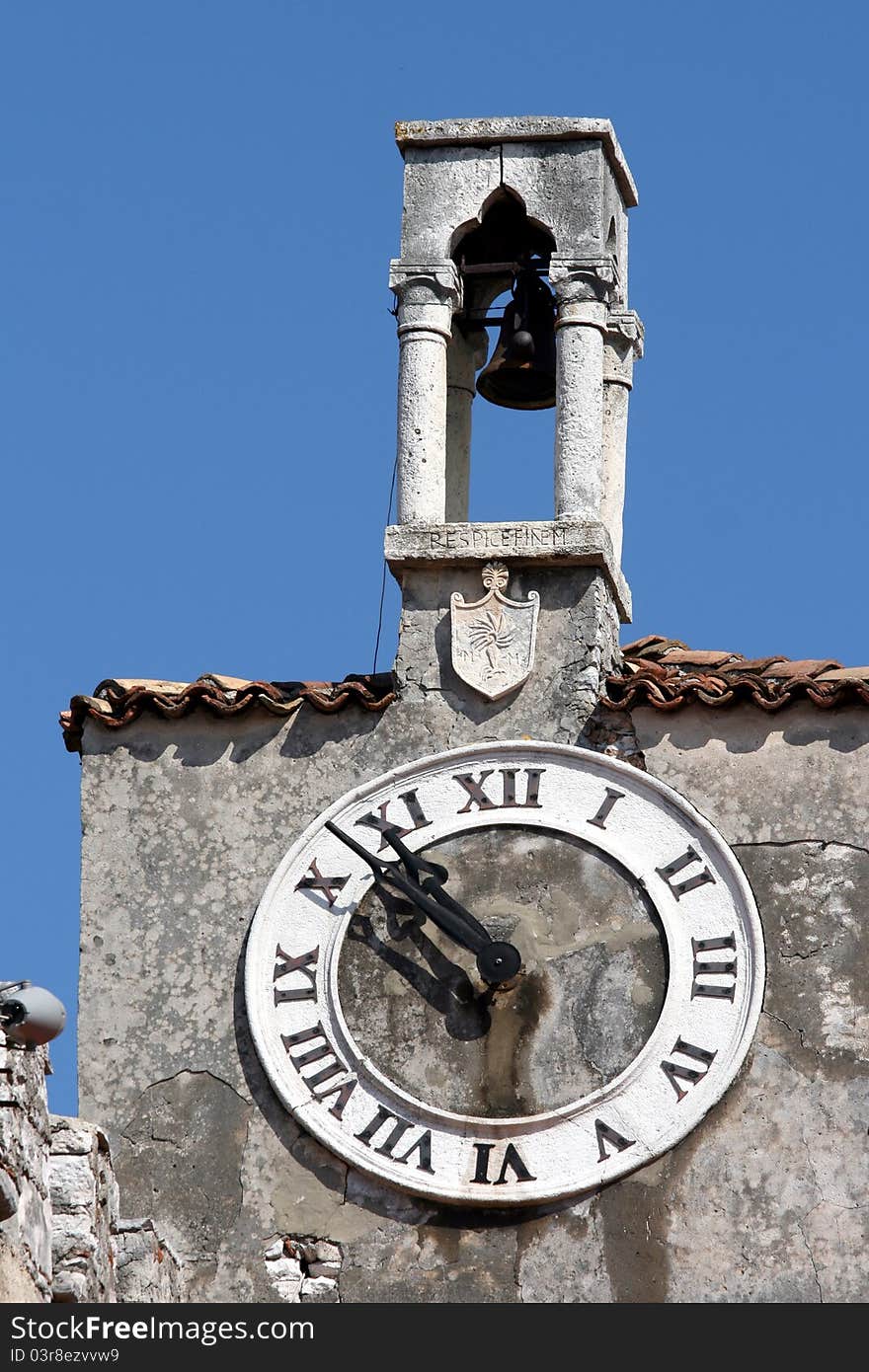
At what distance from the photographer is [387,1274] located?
19.8 m

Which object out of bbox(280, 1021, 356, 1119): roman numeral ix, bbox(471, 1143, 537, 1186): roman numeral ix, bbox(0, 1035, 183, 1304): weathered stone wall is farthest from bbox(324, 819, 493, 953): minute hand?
bbox(0, 1035, 183, 1304): weathered stone wall

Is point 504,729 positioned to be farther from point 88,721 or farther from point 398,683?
point 88,721

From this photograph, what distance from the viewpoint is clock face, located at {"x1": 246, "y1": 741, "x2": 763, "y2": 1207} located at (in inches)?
783

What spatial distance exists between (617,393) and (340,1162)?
466cm

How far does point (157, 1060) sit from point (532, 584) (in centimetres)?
302

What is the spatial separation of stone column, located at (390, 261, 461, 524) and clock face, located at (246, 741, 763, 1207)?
152 centimetres

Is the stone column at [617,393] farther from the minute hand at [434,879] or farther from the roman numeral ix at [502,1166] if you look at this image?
the roman numeral ix at [502,1166]

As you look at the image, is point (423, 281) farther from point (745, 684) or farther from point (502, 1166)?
point (502, 1166)

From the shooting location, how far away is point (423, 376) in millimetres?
21578

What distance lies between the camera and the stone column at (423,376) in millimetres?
21453

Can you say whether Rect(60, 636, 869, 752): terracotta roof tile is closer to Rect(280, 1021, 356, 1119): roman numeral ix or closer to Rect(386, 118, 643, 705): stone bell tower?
Rect(386, 118, 643, 705): stone bell tower

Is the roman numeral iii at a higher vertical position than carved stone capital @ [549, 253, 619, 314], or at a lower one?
lower

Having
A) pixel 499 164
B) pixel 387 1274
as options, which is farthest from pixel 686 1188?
pixel 499 164

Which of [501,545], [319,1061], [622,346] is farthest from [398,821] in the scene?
[622,346]
